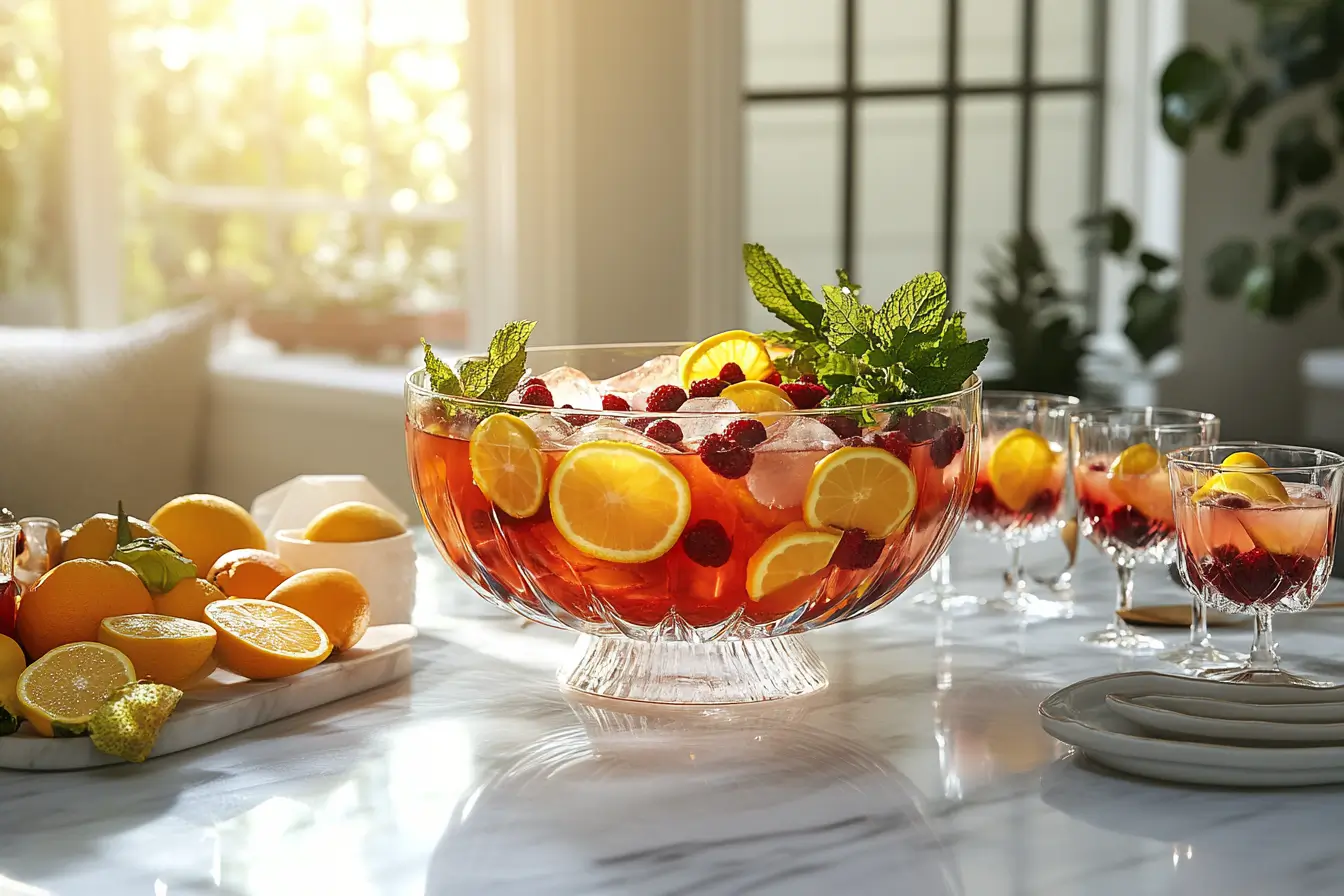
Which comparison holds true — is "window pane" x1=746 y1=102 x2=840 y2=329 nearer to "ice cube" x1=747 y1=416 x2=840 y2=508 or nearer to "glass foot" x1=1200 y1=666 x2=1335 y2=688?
"glass foot" x1=1200 y1=666 x2=1335 y2=688

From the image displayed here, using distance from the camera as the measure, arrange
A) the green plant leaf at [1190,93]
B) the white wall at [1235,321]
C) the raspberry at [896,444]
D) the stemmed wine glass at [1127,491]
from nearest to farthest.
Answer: the raspberry at [896,444], the stemmed wine glass at [1127,491], the green plant leaf at [1190,93], the white wall at [1235,321]

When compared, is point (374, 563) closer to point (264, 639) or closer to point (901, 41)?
point (264, 639)

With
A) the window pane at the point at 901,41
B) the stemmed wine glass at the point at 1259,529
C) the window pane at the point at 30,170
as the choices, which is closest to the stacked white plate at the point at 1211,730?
the stemmed wine glass at the point at 1259,529

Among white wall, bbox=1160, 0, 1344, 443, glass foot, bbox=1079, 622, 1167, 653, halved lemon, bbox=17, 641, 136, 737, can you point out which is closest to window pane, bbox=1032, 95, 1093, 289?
white wall, bbox=1160, 0, 1344, 443

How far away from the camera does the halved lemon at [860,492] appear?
0.91 m

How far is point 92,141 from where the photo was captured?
12.4 feet

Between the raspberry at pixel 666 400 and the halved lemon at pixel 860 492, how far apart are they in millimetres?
141

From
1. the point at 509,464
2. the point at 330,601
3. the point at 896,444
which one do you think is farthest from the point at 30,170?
the point at 896,444

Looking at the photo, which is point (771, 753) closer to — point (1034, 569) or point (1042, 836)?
point (1042, 836)

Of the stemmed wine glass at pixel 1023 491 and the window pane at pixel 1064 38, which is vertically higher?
the window pane at pixel 1064 38

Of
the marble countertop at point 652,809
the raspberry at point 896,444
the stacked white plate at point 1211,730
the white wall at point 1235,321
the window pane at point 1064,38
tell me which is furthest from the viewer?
the window pane at point 1064,38

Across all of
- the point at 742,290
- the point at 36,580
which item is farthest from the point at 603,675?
the point at 742,290

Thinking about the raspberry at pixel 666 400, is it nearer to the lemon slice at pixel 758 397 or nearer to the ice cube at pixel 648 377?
the lemon slice at pixel 758 397

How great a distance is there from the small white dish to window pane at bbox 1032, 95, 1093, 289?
3784 mm
